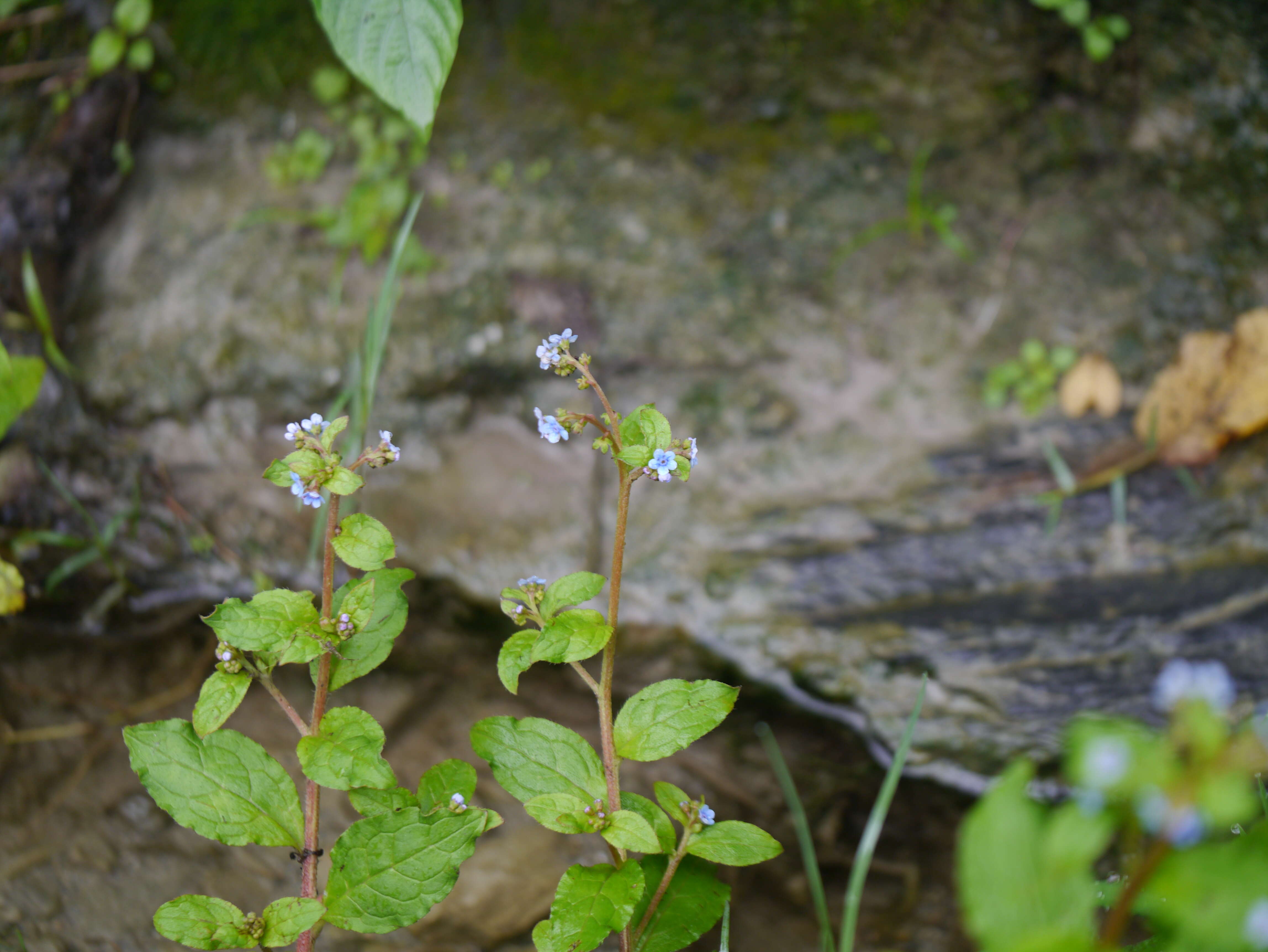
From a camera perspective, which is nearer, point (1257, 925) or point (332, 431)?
point (1257, 925)

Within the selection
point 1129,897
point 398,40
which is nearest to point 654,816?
point 1129,897

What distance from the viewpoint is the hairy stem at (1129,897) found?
0.64 meters

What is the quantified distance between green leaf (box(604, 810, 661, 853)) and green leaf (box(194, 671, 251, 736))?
478 millimetres

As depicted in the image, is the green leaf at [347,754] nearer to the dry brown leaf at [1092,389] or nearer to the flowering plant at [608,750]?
the flowering plant at [608,750]

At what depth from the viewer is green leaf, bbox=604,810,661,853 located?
104 centimetres

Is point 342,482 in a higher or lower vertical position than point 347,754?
higher

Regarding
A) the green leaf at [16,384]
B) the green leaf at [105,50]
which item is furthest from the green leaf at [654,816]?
the green leaf at [105,50]

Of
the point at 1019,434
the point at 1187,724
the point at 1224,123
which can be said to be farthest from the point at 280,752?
the point at 1224,123

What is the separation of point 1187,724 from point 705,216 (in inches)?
74.7

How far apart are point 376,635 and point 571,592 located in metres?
0.28

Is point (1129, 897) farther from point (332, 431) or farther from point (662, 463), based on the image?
point (332, 431)

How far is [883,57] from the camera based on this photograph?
7.79ft

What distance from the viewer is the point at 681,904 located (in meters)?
1.21

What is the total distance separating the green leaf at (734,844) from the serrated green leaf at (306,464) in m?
0.67
